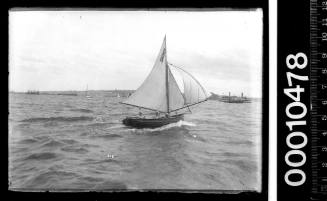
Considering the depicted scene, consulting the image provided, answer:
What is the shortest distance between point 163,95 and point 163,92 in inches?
0.4

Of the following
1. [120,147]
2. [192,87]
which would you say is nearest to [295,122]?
[192,87]

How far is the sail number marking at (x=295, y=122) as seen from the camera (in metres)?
1.24

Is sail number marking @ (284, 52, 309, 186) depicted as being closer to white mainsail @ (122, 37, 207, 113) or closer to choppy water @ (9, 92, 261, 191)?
choppy water @ (9, 92, 261, 191)

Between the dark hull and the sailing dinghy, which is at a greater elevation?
the sailing dinghy

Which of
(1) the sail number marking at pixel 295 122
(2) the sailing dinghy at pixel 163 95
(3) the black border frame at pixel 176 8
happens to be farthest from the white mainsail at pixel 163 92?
(1) the sail number marking at pixel 295 122

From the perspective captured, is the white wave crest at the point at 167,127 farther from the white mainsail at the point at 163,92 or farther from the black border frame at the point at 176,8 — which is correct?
the black border frame at the point at 176,8

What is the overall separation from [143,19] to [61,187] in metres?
0.62

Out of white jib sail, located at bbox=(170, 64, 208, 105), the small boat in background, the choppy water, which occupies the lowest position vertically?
the choppy water

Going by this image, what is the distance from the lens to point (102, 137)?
1269 millimetres

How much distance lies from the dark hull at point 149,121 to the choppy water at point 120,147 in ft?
0.06

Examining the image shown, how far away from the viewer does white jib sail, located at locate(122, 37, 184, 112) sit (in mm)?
1267

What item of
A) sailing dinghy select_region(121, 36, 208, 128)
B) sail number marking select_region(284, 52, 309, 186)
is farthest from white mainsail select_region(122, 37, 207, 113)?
sail number marking select_region(284, 52, 309, 186)
